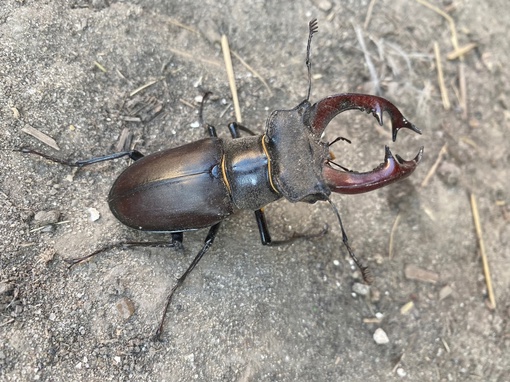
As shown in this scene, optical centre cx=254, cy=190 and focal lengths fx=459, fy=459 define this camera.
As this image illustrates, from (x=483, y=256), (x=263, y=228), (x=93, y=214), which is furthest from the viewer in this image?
(x=483, y=256)

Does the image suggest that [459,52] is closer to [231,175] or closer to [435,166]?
[435,166]

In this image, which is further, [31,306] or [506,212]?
[506,212]

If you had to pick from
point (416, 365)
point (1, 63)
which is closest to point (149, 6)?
point (1, 63)

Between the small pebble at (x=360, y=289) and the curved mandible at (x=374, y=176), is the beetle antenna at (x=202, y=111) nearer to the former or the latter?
the curved mandible at (x=374, y=176)

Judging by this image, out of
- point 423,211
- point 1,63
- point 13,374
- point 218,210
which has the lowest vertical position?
point 13,374

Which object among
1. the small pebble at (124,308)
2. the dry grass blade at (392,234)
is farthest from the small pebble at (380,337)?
the small pebble at (124,308)

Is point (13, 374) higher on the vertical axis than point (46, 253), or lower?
lower

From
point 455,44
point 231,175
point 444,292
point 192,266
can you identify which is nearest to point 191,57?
point 231,175

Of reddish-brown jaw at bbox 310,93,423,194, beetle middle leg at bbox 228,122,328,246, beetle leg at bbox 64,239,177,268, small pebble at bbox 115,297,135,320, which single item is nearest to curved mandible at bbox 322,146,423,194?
reddish-brown jaw at bbox 310,93,423,194

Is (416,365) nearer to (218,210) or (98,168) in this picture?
(218,210)
